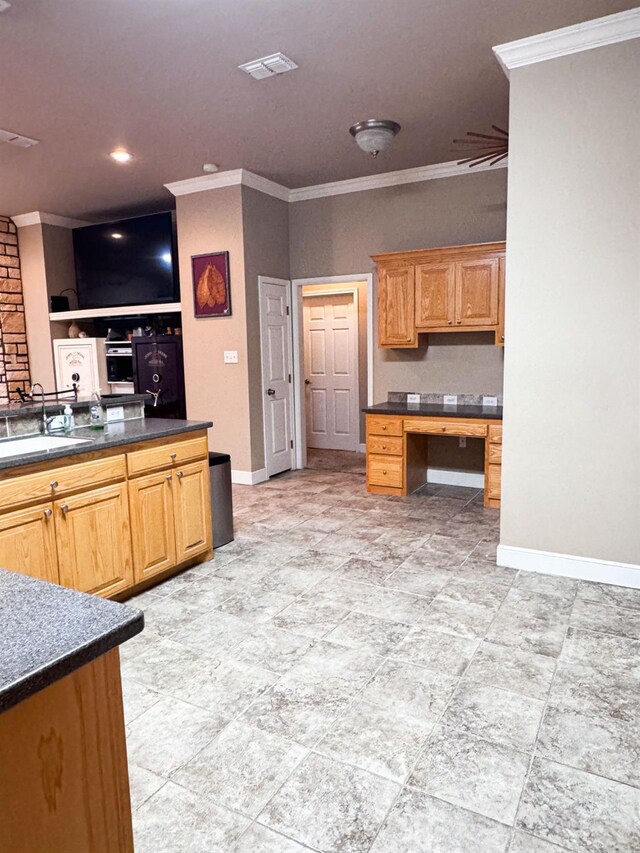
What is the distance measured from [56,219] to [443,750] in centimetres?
669

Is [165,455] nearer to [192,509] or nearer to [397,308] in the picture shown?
[192,509]

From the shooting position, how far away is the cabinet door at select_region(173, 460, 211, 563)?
333 cm

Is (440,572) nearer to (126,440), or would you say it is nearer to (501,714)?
(501,714)

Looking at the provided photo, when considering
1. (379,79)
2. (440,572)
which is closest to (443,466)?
(440,572)

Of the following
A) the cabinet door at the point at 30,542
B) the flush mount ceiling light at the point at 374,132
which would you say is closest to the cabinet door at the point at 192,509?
the cabinet door at the point at 30,542

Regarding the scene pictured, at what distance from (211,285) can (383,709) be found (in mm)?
4247

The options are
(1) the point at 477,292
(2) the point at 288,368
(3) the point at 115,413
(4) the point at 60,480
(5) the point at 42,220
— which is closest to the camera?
(4) the point at 60,480

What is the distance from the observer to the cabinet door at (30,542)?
2395mm

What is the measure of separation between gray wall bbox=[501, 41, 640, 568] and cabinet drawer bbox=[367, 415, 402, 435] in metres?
1.72

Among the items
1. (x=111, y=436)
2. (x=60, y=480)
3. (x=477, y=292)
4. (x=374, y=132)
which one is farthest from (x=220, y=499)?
(x=374, y=132)

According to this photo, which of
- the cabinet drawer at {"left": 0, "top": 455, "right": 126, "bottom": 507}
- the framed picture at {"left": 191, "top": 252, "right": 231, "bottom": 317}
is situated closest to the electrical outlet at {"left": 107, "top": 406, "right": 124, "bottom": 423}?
the cabinet drawer at {"left": 0, "top": 455, "right": 126, "bottom": 507}

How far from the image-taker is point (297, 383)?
611cm

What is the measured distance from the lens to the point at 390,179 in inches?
208

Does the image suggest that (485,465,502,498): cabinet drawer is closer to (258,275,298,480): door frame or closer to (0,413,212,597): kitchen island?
(258,275,298,480): door frame
